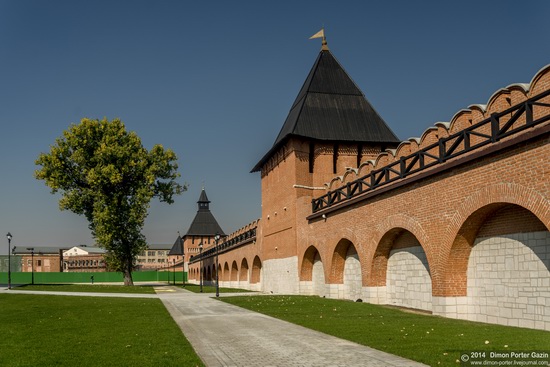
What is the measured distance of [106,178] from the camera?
39562mm

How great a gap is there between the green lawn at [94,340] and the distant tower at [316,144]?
1202 cm

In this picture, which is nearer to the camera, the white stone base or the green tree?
the white stone base

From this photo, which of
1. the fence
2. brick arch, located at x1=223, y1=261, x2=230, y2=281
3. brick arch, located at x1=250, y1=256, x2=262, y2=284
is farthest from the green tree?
the fence

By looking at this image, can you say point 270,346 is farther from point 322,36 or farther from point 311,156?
point 322,36

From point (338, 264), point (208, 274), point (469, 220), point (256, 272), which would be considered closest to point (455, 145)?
point (469, 220)

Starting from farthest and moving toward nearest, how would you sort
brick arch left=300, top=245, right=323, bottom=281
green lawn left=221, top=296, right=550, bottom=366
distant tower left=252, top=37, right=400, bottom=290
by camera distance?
distant tower left=252, top=37, right=400, bottom=290, brick arch left=300, top=245, right=323, bottom=281, green lawn left=221, top=296, right=550, bottom=366

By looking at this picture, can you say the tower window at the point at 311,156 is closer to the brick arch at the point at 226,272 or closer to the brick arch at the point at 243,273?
the brick arch at the point at 243,273

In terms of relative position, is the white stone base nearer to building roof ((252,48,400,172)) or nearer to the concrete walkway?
building roof ((252,48,400,172))

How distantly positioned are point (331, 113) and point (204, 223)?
6976 centimetres

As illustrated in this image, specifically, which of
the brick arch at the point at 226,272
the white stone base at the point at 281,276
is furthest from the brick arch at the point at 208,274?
the white stone base at the point at 281,276

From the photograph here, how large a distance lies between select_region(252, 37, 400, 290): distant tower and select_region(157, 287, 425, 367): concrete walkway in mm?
13449

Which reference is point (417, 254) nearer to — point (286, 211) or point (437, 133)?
point (437, 133)

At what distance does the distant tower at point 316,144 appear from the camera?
27938 millimetres

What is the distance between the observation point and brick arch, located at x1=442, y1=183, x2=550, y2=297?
10861 mm
